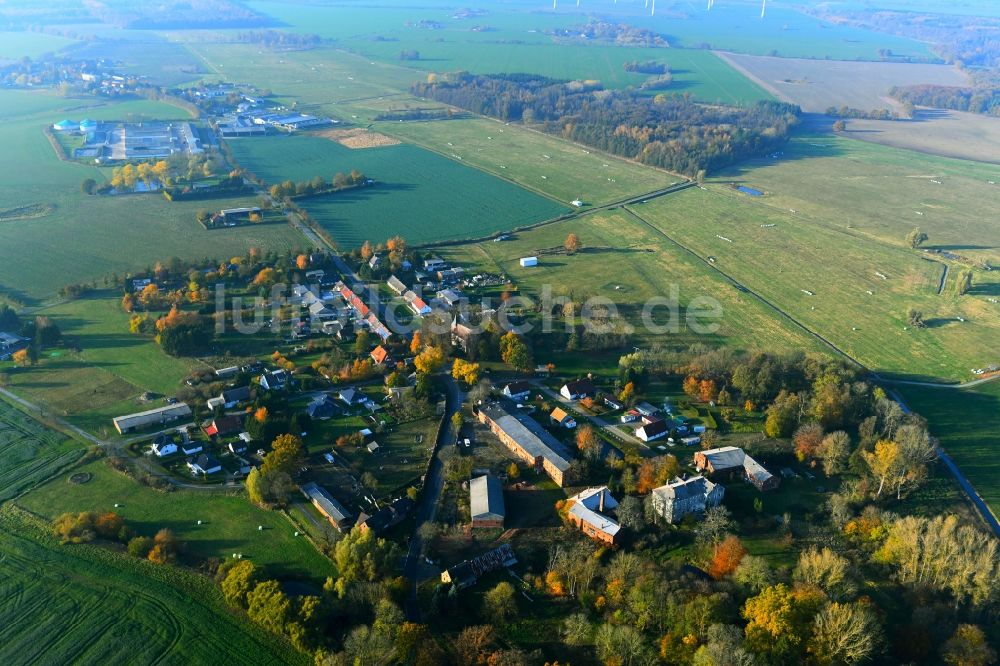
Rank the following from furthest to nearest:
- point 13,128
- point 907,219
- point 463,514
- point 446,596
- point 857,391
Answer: point 13,128 < point 907,219 < point 857,391 < point 463,514 < point 446,596

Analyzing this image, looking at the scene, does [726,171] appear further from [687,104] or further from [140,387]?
[140,387]

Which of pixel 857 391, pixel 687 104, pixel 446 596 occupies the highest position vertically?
pixel 687 104

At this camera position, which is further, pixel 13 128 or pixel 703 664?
pixel 13 128

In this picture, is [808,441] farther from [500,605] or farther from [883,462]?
[500,605]

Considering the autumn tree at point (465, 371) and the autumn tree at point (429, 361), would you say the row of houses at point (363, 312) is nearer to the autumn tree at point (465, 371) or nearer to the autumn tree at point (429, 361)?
the autumn tree at point (429, 361)

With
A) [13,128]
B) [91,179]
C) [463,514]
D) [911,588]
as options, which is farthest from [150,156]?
[911,588]

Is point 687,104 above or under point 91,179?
above

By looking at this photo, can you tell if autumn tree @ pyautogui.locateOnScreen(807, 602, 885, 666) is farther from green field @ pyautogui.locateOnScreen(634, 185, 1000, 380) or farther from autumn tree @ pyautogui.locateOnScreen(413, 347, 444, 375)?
green field @ pyautogui.locateOnScreen(634, 185, 1000, 380)

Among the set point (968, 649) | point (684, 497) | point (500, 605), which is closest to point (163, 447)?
point (500, 605)
